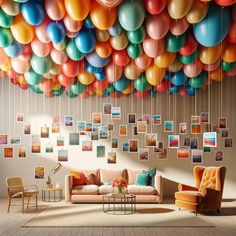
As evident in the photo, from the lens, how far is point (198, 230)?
6504 mm

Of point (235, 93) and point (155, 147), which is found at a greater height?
point (235, 93)

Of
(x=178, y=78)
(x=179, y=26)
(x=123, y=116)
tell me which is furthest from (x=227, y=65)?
(x=123, y=116)

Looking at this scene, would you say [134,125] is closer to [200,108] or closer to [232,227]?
[200,108]

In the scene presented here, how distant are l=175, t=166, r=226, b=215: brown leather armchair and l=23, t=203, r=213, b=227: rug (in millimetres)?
187

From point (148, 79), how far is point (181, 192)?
236cm

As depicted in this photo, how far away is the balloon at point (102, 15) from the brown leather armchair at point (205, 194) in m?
3.92

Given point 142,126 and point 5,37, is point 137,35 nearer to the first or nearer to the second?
point 5,37

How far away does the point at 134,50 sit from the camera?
678cm

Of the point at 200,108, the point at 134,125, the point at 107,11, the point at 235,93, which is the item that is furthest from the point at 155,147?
the point at 107,11

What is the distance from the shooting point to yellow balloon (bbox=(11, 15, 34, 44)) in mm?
6074

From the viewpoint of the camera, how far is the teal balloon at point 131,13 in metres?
5.53

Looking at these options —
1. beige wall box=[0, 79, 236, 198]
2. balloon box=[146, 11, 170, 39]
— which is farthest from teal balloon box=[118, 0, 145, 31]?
beige wall box=[0, 79, 236, 198]

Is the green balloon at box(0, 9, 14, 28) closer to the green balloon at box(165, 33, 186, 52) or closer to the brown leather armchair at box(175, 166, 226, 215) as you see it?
the green balloon at box(165, 33, 186, 52)

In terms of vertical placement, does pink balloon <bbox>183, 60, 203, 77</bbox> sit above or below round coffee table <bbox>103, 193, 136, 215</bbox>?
above
